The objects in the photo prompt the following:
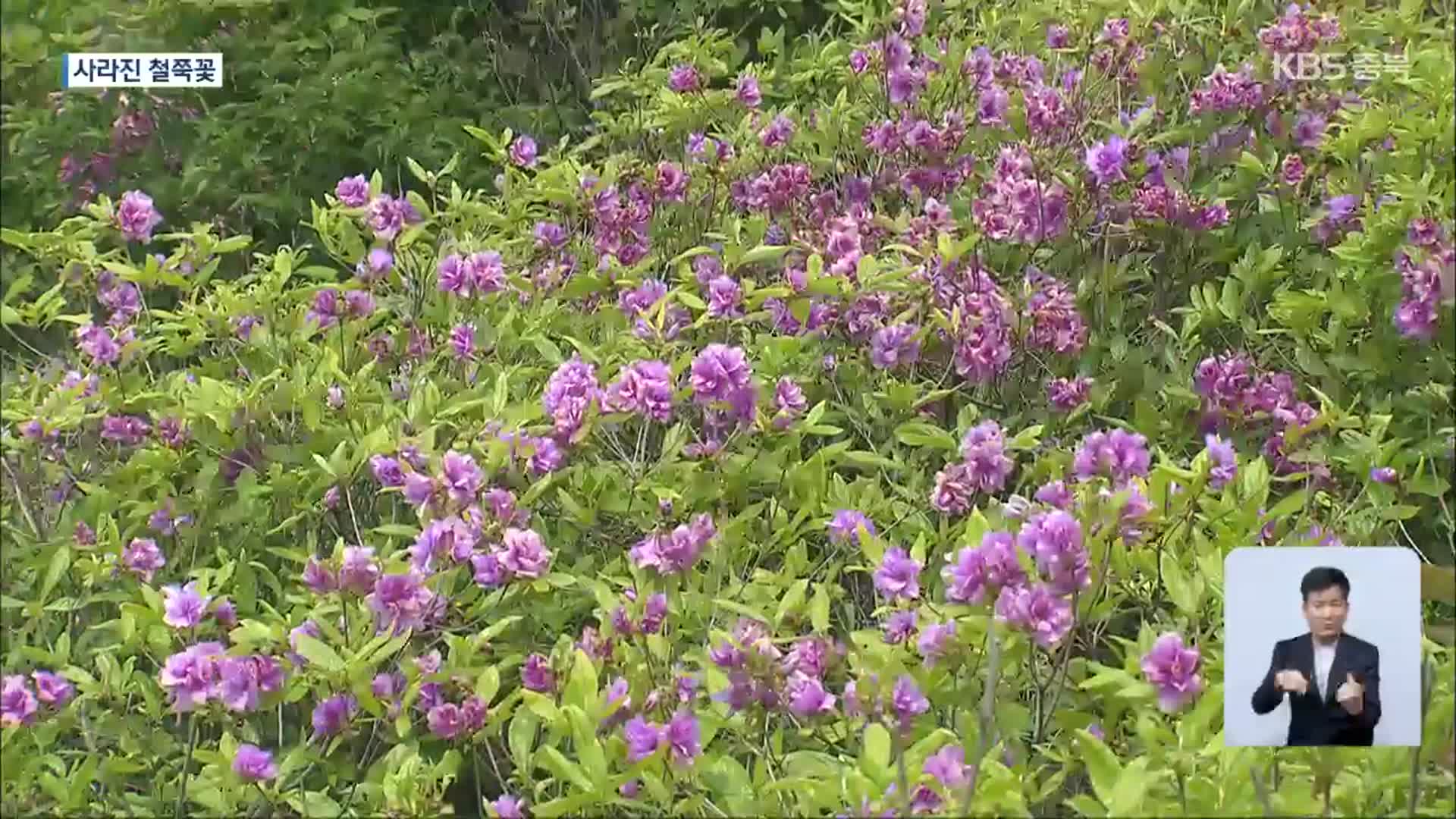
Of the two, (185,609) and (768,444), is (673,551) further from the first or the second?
(185,609)

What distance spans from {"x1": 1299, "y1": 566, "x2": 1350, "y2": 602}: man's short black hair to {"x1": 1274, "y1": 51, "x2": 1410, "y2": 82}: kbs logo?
59 centimetres

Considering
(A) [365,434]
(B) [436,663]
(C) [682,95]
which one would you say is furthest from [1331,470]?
(C) [682,95]

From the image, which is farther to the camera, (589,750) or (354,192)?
(354,192)

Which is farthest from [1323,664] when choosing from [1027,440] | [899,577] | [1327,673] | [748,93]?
[748,93]

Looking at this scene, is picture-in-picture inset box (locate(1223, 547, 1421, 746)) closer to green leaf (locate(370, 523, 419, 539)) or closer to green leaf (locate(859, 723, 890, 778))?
green leaf (locate(859, 723, 890, 778))

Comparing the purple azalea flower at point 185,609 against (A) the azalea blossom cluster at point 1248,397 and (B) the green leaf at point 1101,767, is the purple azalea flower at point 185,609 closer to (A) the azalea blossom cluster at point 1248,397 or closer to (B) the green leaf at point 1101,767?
(B) the green leaf at point 1101,767

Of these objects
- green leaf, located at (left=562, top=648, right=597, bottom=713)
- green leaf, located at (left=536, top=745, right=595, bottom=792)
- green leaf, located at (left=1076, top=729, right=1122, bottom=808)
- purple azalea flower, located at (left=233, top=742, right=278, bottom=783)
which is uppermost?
green leaf, located at (left=562, top=648, right=597, bottom=713)

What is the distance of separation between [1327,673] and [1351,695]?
2 centimetres

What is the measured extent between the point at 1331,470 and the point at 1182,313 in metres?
0.32

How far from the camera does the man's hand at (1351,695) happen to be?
0.85 metres

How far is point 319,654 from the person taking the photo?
1.13 m

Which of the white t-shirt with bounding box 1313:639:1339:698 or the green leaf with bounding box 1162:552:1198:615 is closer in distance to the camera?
the white t-shirt with bounding box 1313:639:1339:698

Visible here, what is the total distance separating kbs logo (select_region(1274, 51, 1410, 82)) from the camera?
4.19ft

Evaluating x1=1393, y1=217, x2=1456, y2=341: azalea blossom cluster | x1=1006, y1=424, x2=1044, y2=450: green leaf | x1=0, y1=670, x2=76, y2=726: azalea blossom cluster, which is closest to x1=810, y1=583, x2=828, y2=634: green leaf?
x1=1006, y1=424, x2=1044, y2=450: green leaf
